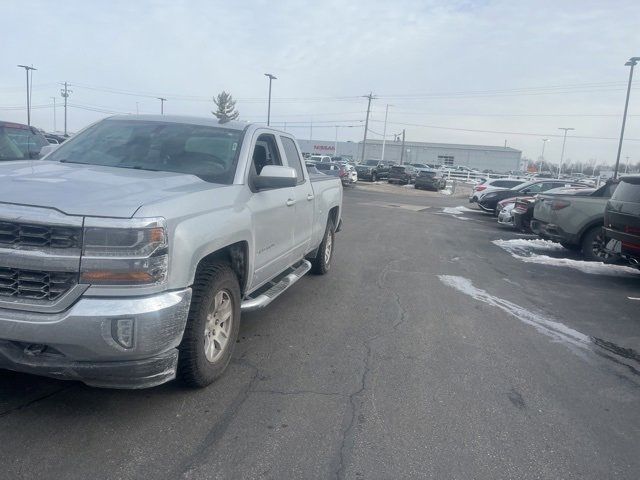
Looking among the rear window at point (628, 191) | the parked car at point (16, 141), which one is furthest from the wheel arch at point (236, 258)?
the rear window at point (628, 191)

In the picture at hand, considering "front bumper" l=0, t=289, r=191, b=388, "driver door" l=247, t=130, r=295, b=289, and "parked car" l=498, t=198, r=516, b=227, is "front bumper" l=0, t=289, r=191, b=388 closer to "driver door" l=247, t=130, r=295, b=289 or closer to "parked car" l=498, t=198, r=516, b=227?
"driver door" l=247, t=130, r=295, b=289

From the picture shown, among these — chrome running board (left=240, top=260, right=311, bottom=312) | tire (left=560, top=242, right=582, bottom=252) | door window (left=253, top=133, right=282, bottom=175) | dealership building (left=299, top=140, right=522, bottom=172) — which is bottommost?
tire (left=560, top=242, right=582, bottom=252)

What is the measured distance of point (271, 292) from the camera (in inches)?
208

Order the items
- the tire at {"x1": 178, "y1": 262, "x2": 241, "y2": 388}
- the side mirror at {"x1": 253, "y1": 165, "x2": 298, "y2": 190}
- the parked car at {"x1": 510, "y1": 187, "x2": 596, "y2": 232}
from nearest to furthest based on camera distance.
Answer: the tire at {"x1": 178, "y1": 262, "x2": 241, "y2": 388} < the side mirror at {"x1": 253, "y1": 165, "x2": 298, "y2": 190} < the parked car at {"x1": 510, "y1": 187, "x2": 596, "y2": 232}

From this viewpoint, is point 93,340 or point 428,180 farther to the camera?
point 428,180

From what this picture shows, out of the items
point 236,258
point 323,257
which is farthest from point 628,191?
point 236,258

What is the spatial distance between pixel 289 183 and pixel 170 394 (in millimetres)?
1975

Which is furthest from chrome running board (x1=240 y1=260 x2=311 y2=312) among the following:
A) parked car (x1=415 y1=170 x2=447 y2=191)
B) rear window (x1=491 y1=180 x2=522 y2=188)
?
parked car (x1=415 y1=170 x2=447 y2=191)

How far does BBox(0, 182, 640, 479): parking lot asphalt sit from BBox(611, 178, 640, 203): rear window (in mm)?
2165

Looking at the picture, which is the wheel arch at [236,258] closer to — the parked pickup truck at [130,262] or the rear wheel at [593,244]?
the parked pickup truck at [130,262]

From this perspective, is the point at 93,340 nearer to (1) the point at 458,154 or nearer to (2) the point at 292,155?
(2) the point at 292,155

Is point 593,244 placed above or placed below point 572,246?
above

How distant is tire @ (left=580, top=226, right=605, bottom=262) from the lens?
11.2m

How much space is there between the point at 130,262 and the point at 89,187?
2.42ft
